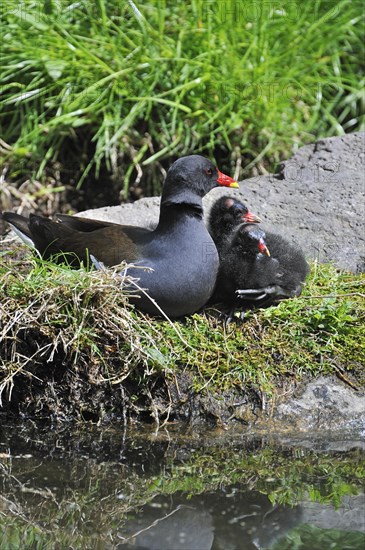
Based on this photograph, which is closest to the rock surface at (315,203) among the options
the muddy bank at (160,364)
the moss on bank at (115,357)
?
the muddy bank at (160,364)

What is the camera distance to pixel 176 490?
12.9 ft

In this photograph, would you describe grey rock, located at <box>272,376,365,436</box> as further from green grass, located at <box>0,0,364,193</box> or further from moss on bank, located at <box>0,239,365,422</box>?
green grass, located at <box>0,0,364,193</box>

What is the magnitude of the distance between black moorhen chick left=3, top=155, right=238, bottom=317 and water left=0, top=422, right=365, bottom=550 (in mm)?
732

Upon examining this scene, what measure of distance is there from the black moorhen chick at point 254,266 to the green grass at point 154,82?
1.65 meters

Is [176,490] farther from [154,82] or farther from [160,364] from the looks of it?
[154,82]

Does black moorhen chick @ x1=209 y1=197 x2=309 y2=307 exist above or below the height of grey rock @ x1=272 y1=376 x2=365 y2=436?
above

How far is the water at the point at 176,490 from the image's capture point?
3570mm

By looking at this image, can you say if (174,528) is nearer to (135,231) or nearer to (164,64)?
(135,231)

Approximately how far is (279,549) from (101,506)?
2.50ft

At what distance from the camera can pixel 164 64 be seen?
6875 mm

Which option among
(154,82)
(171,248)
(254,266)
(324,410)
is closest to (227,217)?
(254,266)

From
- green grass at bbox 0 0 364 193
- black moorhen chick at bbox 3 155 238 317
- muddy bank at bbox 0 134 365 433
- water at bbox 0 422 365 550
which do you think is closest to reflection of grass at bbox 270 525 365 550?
water at bbox 0 422 365 550

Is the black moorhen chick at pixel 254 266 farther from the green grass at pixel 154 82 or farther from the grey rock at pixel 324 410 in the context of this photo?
the green grass at pixel 154 82

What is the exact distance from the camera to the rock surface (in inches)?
232
